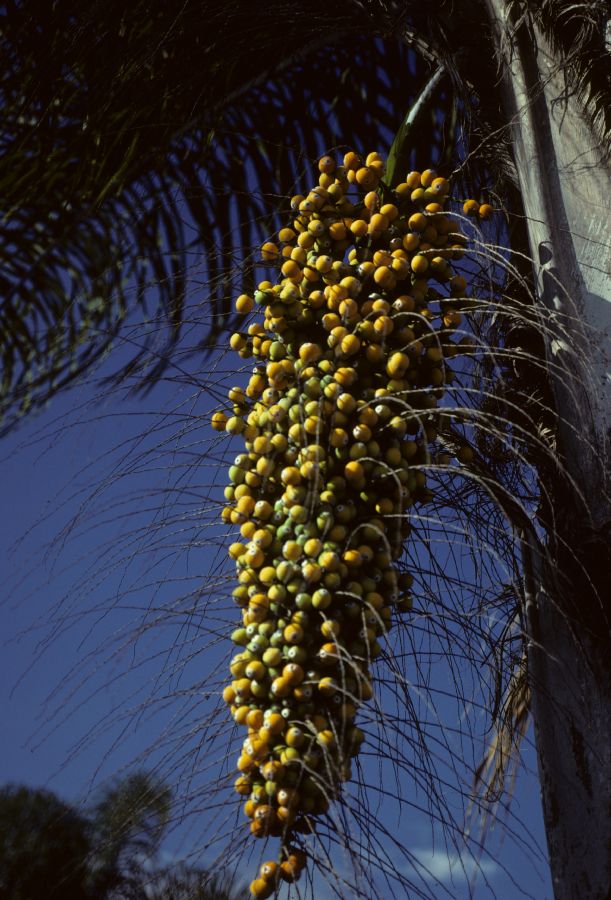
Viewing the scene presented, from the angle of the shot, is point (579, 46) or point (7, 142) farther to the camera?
point (7, 142)

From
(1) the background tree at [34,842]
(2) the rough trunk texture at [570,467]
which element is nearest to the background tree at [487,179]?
(2) the rough trunk texture at [570,467]

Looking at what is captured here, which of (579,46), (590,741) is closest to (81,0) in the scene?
(579,46)

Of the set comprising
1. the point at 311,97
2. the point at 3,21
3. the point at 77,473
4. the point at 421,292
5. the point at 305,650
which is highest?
the point at 311,97

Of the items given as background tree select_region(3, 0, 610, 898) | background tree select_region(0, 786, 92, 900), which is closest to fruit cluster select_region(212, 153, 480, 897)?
background tree select_region(3, 0, 610, 898)

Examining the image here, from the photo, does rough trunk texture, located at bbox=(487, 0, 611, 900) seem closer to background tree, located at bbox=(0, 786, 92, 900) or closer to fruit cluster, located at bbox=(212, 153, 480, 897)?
fruit cluster, located at bbox=(212, 153, 480, 897)

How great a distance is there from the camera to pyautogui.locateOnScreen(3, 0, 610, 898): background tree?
75.7 inches

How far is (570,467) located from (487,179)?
1.28 meters

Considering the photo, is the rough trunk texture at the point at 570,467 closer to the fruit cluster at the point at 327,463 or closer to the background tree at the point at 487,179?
the background tree at the point at 487,179

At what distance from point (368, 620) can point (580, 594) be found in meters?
0.55

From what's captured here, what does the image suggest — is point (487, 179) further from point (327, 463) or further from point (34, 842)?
point (34, 842)

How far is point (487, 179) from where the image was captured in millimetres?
2973

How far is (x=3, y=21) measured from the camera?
3.06 meters

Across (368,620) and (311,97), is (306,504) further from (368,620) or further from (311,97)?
(311,97)

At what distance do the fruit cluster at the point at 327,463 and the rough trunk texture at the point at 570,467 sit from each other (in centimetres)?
25
